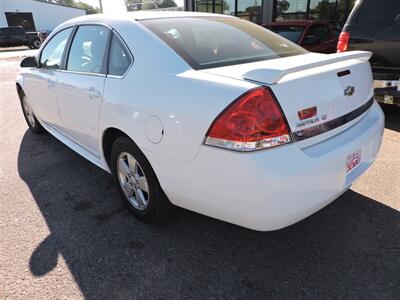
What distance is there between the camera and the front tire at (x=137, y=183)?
2520mm

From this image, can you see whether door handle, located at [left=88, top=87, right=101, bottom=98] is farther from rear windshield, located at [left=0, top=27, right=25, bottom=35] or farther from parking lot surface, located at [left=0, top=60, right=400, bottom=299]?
rear windshield, located at [left=0, top=27, right=25, bottom=35]

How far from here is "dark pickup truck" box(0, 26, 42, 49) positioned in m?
27.6

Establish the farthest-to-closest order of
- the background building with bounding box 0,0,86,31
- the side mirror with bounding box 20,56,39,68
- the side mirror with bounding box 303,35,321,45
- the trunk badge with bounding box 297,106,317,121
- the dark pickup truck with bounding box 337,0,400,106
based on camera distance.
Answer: the background building with bounding box 0,0,86,31 → the side mirror with bounding box 303,35,321,45 → the dark pickup truck with bounding box 337,0,400,106 → the side mirror with bounding box 20,56,39,68 → the trunk badge with bounding box 297,106,317,121

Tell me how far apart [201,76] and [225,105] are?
12.3 inches

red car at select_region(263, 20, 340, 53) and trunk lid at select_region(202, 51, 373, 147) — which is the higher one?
trunk lid at select_region(202, 51, 373, 147)

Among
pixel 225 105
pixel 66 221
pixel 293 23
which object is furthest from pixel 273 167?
pixel 293 23

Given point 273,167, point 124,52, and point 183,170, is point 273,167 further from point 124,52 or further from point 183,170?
point 124,52

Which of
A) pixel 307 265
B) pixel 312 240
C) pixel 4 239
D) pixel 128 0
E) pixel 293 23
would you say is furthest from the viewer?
pixel 128 0

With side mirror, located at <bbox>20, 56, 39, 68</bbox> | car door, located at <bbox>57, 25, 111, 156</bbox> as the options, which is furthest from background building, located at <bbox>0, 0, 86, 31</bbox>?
car door, located at <bbox>57, 25, 111, 156</bbox>

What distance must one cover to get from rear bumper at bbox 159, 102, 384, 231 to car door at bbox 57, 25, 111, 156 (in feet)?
3.65

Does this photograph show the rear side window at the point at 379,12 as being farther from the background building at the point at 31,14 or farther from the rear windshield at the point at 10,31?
the background building at the point at 31,14

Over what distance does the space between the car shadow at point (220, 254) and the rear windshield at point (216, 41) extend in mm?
1251

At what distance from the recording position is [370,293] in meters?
2.06

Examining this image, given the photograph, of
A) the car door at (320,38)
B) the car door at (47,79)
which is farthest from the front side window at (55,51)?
the car door at (320,38)
